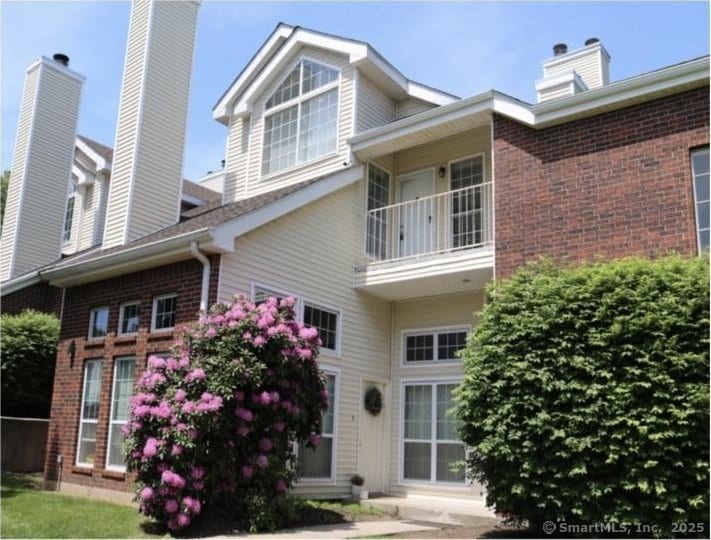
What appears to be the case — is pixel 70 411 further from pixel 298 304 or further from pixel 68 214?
pixel 68 214

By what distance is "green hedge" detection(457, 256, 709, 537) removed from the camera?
6.88 meters

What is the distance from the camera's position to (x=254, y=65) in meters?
15.6

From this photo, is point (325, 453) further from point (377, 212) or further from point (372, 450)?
point (377, 212)

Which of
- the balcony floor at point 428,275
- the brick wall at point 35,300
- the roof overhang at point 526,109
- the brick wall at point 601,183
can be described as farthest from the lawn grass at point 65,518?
the roof overhang at point 526,109

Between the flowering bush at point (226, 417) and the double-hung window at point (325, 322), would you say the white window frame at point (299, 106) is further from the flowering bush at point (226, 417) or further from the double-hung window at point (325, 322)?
the flowering bush at point (226, 417)

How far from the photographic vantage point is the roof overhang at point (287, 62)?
13930mm

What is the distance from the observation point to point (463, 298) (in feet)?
42.1

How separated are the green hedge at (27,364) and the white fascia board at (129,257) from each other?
2.36 meters

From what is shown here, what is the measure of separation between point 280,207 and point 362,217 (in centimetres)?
261

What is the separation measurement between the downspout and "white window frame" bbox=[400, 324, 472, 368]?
190 inches

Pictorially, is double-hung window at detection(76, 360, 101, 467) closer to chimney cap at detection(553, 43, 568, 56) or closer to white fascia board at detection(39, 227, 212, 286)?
white fascia board at detection(39, 227, 212, 286)

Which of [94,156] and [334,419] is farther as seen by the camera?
[94,156]

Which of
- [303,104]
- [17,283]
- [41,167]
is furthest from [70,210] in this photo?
[303,104]

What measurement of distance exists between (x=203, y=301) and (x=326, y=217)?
127 inches
